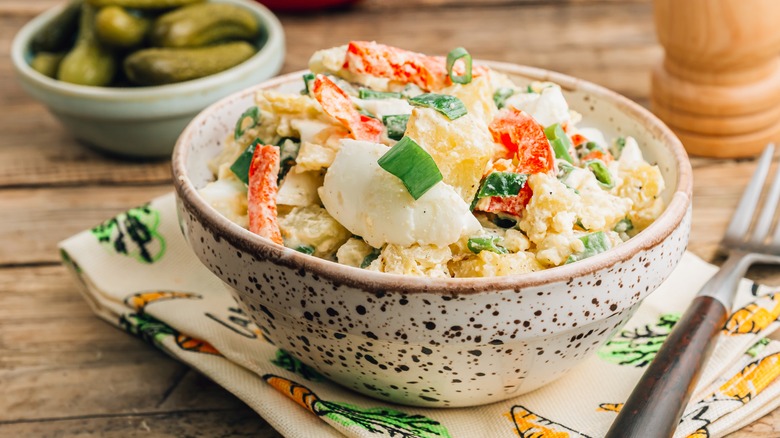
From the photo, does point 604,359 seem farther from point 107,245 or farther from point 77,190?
point 77,190

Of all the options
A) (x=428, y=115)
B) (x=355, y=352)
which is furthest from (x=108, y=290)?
(x=428, y=115)

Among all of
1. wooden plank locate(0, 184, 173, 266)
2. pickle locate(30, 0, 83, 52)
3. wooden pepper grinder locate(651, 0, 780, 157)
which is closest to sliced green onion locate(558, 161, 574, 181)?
wooden pepper grinder locate(651, 0, 780, 157)

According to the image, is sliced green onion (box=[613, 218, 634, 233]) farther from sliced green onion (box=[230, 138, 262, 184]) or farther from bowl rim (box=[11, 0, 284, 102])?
bowl rim (box=[11, 0, 284, 102])

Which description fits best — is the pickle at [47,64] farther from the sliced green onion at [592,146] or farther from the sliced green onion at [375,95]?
the sliced green onion at [592,146]

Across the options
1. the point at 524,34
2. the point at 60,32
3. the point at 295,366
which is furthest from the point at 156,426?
the point at 524,34

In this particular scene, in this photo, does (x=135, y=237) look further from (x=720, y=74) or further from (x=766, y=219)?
(x=720, y=74)

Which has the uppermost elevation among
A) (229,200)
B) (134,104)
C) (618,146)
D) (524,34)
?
(618,146)

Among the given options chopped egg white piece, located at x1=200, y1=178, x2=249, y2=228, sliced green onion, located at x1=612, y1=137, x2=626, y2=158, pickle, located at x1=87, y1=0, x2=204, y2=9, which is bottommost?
pickle, located at x1=87, y1=0, x2=204, y2=9
